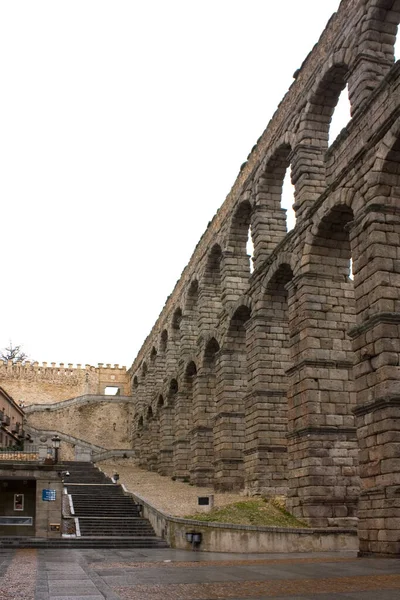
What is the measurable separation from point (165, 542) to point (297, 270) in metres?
9.16

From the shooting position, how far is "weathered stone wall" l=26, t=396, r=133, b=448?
2427 inches

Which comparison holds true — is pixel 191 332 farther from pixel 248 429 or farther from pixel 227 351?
pixel 248 429

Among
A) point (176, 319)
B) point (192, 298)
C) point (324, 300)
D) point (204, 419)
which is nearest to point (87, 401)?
point (176, 319)

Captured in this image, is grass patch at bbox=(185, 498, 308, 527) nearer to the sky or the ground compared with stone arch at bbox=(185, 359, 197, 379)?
nearer to the ground

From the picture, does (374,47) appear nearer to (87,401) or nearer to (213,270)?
(213,270)

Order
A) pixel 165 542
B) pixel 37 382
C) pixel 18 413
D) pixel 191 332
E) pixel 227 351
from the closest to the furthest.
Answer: pixel 165 542 < pixel 227 351 < pixel 191 332 < pixel 18 413 < pixel 37 382

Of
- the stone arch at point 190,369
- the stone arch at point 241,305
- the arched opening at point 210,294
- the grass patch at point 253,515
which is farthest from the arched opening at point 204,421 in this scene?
the grass patch at point 253,515

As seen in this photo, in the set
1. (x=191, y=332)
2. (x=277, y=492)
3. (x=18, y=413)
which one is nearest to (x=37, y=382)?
(x=18, y=413)

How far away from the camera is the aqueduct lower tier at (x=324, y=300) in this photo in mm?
14875

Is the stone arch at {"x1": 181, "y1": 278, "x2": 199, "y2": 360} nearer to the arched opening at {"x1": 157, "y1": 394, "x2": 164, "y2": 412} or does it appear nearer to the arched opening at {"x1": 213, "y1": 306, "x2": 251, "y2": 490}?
the arched opening at {"x1": 213, "y1": 306, "x2": 251, "y2": 490}

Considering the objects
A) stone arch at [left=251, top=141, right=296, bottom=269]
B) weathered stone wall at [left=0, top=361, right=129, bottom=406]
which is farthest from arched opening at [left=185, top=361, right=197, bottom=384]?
weathered stone wall at [left=0, top=361, right=129, bottom=406]

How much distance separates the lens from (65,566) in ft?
41.6

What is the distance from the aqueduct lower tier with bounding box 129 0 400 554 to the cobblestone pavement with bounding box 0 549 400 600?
3.21 meters

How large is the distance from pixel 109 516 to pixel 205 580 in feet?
56.4
